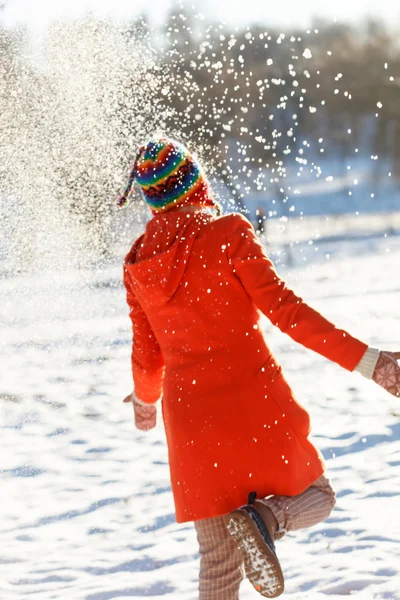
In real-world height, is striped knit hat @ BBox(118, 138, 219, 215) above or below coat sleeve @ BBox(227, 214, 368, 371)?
above

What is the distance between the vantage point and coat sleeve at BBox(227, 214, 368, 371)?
2.51 meters

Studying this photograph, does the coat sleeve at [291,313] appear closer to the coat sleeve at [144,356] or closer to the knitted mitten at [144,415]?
the coat sleeve at [144,356]

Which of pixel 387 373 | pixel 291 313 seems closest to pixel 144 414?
pixel 291 313

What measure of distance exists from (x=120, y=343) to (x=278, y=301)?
7196mm

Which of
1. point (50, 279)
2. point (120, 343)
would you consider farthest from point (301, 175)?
point (120, 343)

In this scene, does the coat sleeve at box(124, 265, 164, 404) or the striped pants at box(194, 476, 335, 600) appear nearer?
the striped pants at box(194, 476, 335, 600)

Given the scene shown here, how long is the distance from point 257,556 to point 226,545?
0.19 metres

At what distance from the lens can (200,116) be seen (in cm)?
3312

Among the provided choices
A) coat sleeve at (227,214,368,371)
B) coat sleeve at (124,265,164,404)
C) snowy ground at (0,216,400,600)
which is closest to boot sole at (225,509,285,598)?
coat sleeve at (227,214,368,371)

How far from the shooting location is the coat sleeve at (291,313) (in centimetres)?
251

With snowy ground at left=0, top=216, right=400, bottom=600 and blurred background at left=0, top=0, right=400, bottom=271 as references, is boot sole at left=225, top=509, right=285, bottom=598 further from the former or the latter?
blurred background at left=0, top=0, right=400, bottom=271

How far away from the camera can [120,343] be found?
9617 millimetres

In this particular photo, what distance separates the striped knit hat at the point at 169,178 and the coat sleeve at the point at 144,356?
25 centimetres

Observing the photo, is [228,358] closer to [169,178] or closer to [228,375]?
[228,375]
